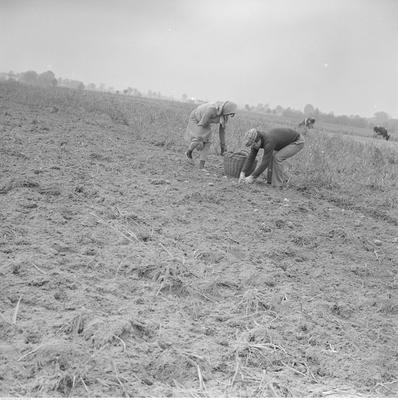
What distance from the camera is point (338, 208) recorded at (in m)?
6.27

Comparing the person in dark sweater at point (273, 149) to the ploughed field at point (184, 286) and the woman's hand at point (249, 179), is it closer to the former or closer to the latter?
the woman's hand at point (249, 179)

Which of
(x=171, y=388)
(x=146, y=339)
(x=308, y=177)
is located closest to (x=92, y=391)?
(x=171, y=388)

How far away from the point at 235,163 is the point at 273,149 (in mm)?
611

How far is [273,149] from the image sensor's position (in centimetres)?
625

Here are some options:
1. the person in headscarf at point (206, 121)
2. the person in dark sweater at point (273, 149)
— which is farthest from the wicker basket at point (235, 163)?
the person in headscarf at point (206, 121)

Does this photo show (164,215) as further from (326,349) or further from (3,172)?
(326,349)

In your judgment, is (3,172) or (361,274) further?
(3,172)

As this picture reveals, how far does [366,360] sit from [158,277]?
136cm

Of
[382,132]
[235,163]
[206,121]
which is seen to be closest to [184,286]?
[235,163]

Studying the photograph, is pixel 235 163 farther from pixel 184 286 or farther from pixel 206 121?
pixel 184 286

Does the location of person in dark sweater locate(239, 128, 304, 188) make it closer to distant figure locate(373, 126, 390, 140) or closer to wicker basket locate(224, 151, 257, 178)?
wicker basket locate(224, 151, 257, 178)

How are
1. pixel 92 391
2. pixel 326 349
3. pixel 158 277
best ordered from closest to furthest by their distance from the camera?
pixel 92 391, pixel 326 349, pixel 158 277

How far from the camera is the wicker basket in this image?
260 inches

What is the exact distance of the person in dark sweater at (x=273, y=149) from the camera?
6.06 metres
